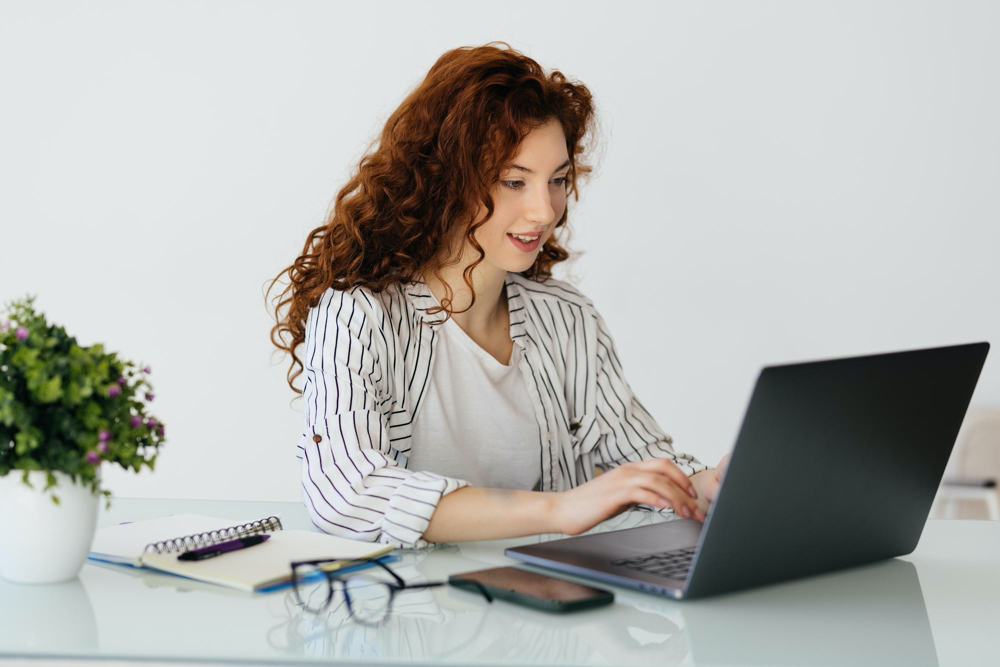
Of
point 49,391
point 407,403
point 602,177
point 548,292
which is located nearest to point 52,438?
point 49,391

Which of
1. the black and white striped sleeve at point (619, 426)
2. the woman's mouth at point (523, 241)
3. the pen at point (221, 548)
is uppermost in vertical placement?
the woman's mouth at point (523, 241)

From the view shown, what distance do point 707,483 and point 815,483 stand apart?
0.51 m

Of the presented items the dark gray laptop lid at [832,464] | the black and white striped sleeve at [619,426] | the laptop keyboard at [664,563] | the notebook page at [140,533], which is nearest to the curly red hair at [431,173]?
the black and white striped sleeve at [619,426]

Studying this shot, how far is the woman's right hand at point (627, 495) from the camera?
1132mm

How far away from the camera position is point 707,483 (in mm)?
1504

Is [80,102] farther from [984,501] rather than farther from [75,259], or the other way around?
[984,501]

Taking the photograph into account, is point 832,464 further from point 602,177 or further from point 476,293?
point 602,177

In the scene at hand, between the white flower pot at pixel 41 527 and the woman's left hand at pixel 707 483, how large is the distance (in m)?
0.80

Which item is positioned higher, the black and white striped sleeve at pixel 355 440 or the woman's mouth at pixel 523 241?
the woman's mouth at pixel 523 241

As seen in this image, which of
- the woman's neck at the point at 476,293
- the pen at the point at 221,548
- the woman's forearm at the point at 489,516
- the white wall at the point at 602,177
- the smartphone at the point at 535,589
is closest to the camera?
the smartphone at the point at 535,589

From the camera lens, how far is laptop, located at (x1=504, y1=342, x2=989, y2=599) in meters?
0.92

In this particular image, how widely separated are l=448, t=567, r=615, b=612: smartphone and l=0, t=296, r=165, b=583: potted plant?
0.35m

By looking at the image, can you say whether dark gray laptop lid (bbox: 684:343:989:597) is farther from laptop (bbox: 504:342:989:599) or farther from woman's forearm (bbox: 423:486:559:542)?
woman's forearm (bbox: 423:486:559:542)

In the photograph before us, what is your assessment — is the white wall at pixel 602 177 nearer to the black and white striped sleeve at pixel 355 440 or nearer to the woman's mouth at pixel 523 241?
the woman's mouth at pixel 523 241
